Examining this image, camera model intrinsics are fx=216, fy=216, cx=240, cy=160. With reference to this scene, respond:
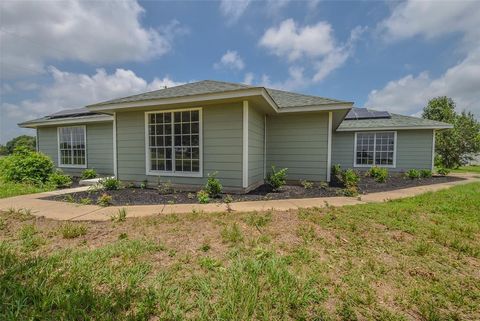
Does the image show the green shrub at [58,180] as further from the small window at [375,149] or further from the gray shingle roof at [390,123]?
the small window at [375,149]

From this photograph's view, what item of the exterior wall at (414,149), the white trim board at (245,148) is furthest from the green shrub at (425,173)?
the white trim board at (245,148)

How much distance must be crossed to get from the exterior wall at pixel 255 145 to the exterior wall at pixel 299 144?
0.57 meters

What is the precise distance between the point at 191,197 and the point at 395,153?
11.0 m

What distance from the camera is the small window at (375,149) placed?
11.4 meters

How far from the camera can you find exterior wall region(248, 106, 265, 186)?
21.2ft

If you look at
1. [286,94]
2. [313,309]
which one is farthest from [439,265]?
[286,94]

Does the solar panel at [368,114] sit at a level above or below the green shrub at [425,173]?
above

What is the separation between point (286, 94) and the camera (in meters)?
9.71

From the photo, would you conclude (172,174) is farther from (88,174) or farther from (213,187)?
(88,174)

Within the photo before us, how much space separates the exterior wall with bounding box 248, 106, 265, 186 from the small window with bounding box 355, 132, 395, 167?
684 centimetres

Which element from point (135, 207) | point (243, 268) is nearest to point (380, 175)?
point (243, 268)

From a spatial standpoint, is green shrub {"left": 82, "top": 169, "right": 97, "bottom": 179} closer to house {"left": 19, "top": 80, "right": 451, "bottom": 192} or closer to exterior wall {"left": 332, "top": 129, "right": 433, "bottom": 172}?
house {"left": 19, "top": 80, "right": 451, "bottom": 192}

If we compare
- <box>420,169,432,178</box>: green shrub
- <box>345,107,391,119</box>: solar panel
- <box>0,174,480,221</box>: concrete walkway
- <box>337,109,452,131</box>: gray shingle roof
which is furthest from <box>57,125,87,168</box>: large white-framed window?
<box>420,169,432,178</box>: green shrub

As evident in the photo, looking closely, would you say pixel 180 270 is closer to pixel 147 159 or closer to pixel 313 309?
pixel 313 309
